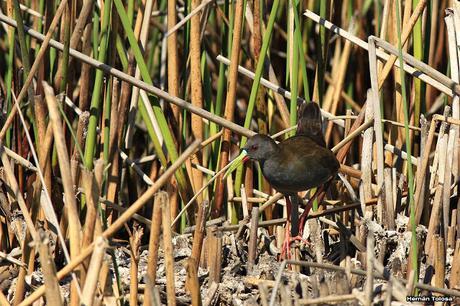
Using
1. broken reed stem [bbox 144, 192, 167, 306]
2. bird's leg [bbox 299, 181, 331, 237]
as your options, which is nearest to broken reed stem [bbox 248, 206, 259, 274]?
bird's leg [bbox 299, 181, 331, 237]

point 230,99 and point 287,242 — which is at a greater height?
point 230,99

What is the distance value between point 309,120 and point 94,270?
130 cm

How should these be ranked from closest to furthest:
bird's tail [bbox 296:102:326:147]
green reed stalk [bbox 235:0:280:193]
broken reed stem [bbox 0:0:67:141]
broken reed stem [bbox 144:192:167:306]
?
broken reed stem [bbox 144:192:167:306]
broken reed stem [bbox 0:0:67:141]
green reed stalk [bbox 235:0:280:193]
bird's tail [bbox 296:102:326:147]

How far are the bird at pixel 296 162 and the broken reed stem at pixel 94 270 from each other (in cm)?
104

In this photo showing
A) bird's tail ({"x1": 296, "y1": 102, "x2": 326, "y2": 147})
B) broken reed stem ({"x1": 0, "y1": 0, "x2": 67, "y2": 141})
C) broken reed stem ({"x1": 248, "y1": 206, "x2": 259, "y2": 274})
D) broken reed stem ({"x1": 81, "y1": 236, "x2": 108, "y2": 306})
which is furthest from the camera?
bird's tail ({"x1": 296, "y1": 102, "x2": 326, "y2": 147})

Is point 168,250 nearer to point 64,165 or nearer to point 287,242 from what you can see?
point 64,165

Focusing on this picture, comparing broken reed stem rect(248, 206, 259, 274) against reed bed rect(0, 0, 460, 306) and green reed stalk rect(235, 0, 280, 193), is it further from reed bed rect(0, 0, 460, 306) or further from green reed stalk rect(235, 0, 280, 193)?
green reed stalk rect(235, 0, 280, 193)

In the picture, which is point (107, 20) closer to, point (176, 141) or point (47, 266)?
point (176, 141)

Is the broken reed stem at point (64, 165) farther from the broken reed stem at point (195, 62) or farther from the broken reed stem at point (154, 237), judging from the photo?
the broken reed stem at point (195, 62)

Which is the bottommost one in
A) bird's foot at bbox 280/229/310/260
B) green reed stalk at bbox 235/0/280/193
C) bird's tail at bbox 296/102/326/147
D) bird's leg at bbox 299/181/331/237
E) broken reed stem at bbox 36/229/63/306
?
broken reed stem at bbox 36/229/63/306

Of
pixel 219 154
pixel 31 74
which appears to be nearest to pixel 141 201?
pixel 31 74

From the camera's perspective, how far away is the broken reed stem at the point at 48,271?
2.22 metres

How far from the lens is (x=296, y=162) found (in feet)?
10.6

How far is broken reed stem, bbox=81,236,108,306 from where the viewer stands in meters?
2.21
